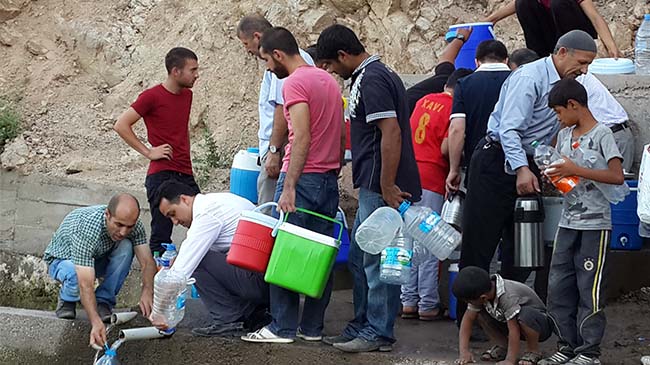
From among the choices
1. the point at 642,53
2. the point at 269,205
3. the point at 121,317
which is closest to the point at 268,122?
the point at 269,205

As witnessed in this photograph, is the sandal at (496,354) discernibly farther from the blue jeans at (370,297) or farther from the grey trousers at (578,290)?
the blue jeans at (370,297)

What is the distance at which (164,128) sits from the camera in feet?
25.0

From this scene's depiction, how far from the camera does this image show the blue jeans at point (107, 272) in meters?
6.48

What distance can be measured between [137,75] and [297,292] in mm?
5553

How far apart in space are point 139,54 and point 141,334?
5.45 metres

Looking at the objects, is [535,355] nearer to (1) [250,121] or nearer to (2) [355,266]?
(2) [355,266]

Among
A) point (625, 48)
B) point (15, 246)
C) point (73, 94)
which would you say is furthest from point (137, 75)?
point (625, 48)

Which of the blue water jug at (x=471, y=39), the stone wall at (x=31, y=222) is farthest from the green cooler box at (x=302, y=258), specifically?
the stone wall at (x=31, y=222)

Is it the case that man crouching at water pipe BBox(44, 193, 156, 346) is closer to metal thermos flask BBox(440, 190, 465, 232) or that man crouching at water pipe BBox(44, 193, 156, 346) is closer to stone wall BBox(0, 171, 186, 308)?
metal thermos flask BBox(440, 190, 465, 232)

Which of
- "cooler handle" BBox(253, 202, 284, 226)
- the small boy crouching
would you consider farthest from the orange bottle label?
"cooler handle" BBox(253, 202, 284, 226)

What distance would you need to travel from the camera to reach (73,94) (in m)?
11.1

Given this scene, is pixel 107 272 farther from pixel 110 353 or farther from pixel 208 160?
pixel 208 160

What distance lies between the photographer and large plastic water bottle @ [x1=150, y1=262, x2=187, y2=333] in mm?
5984

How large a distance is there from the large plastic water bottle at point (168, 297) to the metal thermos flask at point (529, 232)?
6.31 feet
